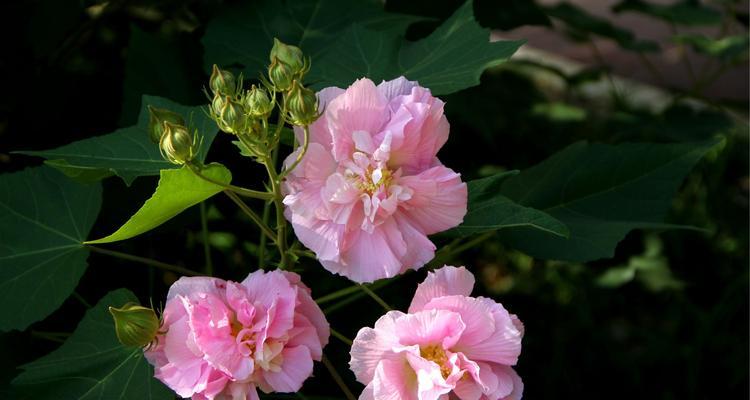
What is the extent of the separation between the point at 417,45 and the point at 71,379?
0.66 meters

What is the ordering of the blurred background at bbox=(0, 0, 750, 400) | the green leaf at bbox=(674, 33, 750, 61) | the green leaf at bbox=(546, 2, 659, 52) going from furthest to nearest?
1. the green leaf at bbox=(674, 33, 750, 61)
2. the green leaf at bbox=(546, 2, 659, 52)
3. the blurred background at bbox=(0, 0, 750, 400)

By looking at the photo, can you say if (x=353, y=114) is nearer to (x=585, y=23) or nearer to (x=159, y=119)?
(x=159, y=119)

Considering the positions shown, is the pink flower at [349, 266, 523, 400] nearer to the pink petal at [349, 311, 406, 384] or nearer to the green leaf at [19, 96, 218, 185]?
the pink petal at [349, 311, 406, 384]

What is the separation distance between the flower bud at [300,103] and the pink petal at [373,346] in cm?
22

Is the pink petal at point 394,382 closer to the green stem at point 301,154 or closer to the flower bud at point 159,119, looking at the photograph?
the green stem at point 301,154

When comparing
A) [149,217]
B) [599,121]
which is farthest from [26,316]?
[599,121]

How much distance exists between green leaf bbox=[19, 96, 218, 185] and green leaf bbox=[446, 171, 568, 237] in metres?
0.32

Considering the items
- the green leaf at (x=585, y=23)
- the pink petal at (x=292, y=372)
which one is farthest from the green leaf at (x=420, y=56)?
the green leaf at (x=585, y=23)

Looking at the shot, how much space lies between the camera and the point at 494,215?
1.13 metres

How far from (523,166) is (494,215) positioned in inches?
75.7

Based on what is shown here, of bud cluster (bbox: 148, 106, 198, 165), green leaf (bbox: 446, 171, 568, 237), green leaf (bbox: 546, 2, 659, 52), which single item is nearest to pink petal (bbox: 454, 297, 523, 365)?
green leaf (bbox: 446, 171, 568, 237)

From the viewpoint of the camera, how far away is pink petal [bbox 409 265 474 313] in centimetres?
104

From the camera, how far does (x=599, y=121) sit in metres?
3.58

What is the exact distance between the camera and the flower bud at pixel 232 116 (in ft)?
3.17
